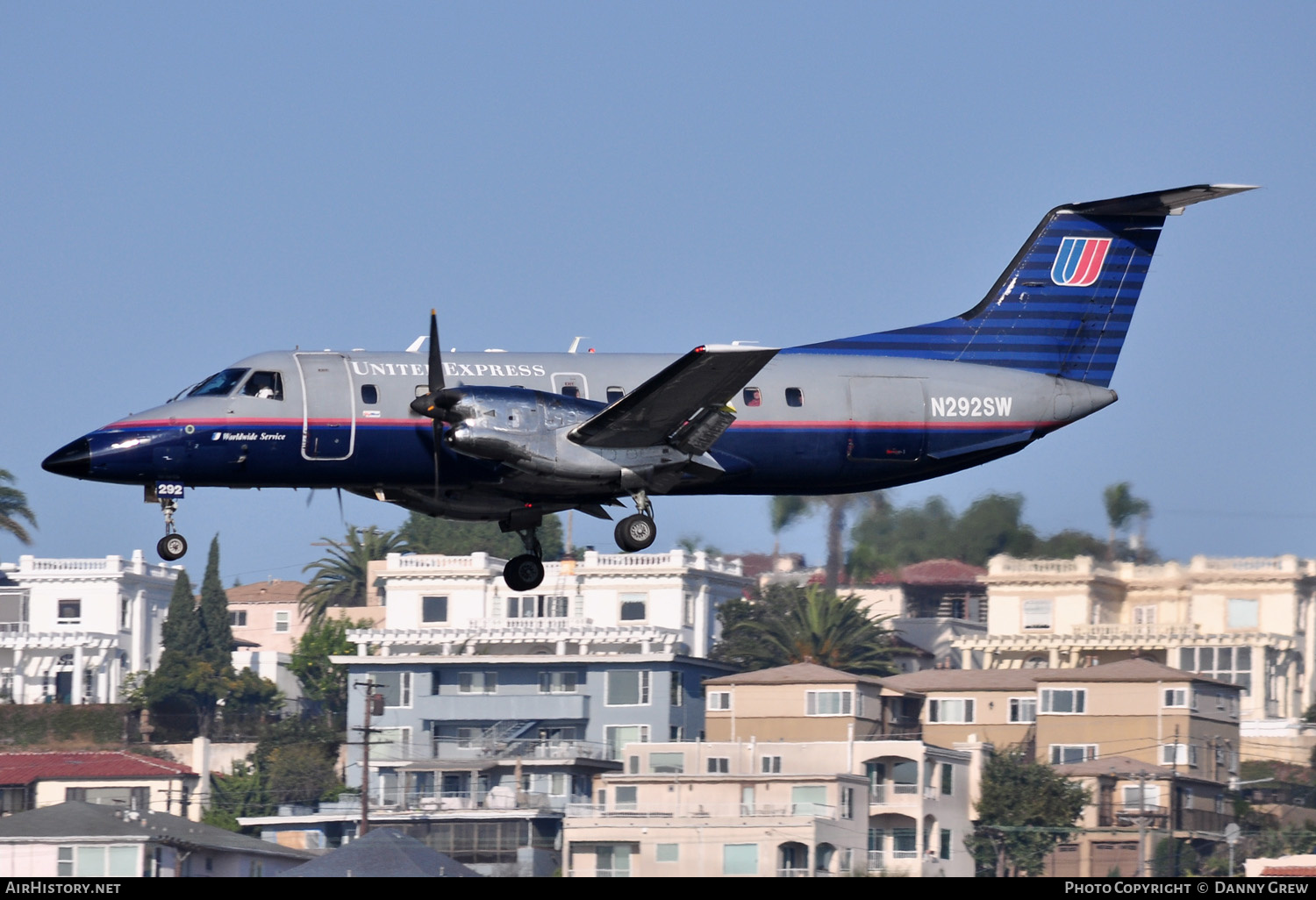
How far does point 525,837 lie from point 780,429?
26122 millimetres

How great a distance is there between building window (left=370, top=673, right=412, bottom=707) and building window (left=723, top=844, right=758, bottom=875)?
2328 centimetres

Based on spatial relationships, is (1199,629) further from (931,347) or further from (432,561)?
(931,347)

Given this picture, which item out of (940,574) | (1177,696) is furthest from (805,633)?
(1177,696)

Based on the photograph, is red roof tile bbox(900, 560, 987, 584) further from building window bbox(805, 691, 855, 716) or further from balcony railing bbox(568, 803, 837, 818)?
balcony railing bbox(568, 803, 837, 818)

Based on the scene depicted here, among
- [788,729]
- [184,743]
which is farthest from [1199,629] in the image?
[184,743]

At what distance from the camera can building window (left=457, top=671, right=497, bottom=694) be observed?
2484 inches

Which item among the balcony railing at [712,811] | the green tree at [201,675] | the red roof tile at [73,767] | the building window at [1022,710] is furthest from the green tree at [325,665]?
the balcony railing at [712,811]

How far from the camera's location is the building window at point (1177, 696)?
178ft

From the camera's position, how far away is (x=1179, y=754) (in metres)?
53.5

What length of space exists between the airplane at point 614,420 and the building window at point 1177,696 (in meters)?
26.7

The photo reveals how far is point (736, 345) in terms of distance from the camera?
24391 millimetres

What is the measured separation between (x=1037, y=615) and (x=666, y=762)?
82.4 feet

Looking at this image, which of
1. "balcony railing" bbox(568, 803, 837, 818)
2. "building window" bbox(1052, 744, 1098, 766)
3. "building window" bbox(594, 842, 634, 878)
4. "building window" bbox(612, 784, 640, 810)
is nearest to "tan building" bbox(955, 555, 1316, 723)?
"building window" bbox(1052, 744, 1098, 766)

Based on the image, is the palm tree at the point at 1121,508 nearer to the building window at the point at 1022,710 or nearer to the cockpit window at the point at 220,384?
the building window at the point at 1022,710
